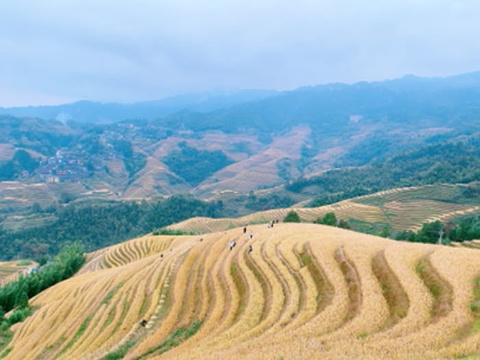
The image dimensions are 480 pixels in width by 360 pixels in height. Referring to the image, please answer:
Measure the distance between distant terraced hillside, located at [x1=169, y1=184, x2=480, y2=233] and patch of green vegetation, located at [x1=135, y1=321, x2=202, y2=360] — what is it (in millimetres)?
104769

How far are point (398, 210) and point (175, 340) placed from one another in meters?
129

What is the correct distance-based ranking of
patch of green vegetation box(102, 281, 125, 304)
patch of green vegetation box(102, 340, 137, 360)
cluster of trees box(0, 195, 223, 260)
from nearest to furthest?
patch of green vegetation box(102, 340, 137, 360) < patch of green vegetation box(102, 281, 125, 304) < cluster of trees box(0, 195, 223, 260)

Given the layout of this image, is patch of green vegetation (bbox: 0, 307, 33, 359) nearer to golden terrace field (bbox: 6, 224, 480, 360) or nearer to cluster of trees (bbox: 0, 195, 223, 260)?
golden terrace field (bbox: 6, 224, 480, 360)

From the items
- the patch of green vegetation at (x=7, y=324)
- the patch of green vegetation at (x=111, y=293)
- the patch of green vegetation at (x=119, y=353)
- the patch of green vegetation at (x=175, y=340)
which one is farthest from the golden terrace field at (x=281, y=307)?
the patch of green vegetation at (x=7, y=324)

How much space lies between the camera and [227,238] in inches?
1870

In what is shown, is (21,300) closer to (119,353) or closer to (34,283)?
(34,283)

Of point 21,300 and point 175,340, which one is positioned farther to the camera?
point 21,300

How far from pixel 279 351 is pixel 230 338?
5379 mm

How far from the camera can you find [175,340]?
24406mm

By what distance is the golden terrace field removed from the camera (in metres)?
17.8

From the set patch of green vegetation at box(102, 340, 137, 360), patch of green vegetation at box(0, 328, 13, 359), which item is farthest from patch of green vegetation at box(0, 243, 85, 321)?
patch of green vegetation at box(102, 340, 137, 360)

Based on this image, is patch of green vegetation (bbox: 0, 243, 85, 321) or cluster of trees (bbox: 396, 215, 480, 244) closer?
patch of green vegetation (bbox: 0, 243, 85, 321)

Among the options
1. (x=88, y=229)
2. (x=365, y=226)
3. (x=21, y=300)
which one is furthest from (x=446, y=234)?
(x=88, y=229)

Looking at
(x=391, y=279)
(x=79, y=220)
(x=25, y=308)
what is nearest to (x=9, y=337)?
(x=25, y=308)
